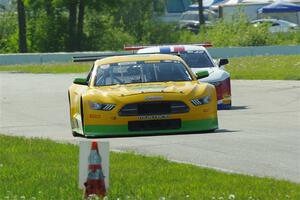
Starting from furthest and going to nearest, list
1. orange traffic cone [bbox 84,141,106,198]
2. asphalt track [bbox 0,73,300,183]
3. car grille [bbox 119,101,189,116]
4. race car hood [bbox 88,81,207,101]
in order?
1. race car hood [bbox 88,81,207,101]
2. car grille [bbox 119,101,189,116]
3. asphalt track [bbox 0,73,300,183]
4. orange traffic cone [bbox 84,141,106,198]

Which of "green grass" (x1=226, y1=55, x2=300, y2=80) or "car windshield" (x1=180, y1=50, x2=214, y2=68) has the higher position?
"car windshield" (x1=180, y1=50, x2=214, y2=68)

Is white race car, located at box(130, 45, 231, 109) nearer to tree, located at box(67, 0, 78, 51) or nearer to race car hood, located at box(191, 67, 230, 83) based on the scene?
race car hood, located at box(191, 67, 230, 83)

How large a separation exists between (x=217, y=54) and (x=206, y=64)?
79.8ft

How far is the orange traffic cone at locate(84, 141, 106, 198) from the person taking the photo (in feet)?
31.7

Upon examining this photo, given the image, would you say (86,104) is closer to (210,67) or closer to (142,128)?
(142,128)

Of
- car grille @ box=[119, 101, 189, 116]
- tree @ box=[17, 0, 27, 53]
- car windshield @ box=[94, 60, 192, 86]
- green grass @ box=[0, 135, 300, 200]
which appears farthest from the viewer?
tree @ box=[17, 0, 27, 53]

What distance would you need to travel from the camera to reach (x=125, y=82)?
53.9 ft

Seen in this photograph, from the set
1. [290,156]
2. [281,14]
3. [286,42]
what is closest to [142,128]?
[290,156]

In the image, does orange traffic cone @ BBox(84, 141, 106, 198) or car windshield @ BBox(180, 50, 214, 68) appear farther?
car windshield @ BBox(180, 50, 214, 68)

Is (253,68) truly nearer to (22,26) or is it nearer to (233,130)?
(233,130)

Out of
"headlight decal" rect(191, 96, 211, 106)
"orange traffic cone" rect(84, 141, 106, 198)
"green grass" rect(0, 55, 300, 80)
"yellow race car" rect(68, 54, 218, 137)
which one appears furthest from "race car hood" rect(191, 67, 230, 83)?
"orange traffic cone" rect(84, 141, 106, 198)

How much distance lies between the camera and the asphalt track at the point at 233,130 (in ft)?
43.0

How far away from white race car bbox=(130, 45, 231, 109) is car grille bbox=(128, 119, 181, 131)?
7.30 meters

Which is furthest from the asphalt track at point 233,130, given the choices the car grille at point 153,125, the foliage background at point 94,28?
the foliage background at point 94,28
